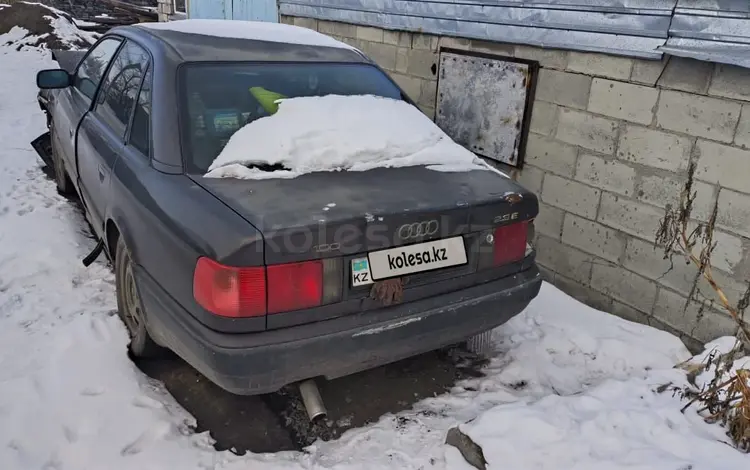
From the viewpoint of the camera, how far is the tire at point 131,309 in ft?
9.18

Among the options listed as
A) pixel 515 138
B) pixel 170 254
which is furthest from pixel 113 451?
pixel 515 138

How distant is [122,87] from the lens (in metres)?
3.28

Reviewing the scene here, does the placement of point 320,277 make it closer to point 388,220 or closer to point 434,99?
point 388,220

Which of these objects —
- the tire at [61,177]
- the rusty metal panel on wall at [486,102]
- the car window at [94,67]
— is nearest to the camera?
the car window at [94,67]

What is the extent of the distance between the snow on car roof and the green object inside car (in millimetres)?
465

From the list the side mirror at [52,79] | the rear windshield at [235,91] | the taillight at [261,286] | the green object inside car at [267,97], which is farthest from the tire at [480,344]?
the side mirror at [52,79]

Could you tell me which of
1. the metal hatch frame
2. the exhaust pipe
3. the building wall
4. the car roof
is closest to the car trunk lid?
the exhaust pipe

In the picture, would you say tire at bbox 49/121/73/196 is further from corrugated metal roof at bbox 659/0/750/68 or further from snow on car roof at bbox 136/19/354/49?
corrugated metal roof at bbox 659/0/750/68

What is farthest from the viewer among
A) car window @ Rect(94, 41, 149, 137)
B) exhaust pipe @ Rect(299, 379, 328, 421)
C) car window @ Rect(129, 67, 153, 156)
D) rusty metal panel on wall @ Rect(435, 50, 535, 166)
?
rusty metal panel on wall @ Rect(435, 50, 535, 166)

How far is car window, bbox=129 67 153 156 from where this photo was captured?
2.75 metres

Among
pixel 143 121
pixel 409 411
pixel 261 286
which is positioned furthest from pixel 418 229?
pixel 143 121

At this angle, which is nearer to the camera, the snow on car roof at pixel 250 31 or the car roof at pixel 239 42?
the car roof at pixel 239 42

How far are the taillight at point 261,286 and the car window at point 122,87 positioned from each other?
1343mm

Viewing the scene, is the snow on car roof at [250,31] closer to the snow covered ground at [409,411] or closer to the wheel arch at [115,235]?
the wheel arch at [115,235]
